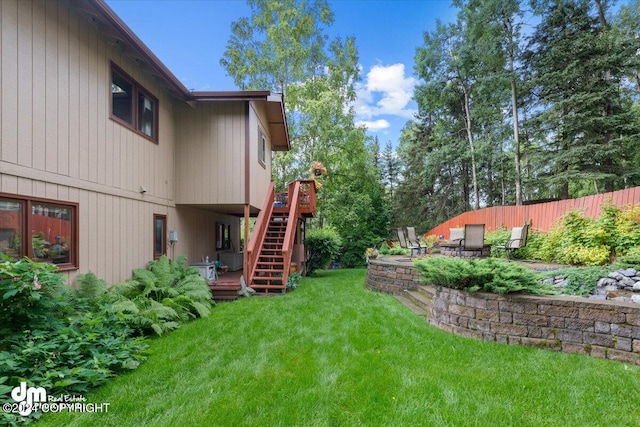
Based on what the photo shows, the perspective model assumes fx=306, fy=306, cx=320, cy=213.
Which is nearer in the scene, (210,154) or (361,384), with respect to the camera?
(361,384)

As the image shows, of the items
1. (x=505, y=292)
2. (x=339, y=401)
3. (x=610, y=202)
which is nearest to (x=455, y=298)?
(x=505, y=292)

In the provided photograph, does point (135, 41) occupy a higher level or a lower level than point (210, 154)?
higher

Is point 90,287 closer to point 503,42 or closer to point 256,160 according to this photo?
point 256,160

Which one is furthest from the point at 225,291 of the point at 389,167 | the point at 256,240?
the point at 389,167

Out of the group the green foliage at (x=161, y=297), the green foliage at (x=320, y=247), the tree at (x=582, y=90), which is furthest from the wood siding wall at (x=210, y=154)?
the tree at (x=582, y=90)

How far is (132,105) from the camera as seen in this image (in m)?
6.46

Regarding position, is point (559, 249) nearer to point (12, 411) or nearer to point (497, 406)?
point (497, 406)

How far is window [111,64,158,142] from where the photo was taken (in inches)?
239

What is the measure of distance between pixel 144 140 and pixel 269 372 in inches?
232

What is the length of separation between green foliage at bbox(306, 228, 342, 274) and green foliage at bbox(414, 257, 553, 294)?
7.90 m

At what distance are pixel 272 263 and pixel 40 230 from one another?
4.88 metres

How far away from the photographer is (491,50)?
15.0 meters

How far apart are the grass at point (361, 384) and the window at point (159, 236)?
3.36 m

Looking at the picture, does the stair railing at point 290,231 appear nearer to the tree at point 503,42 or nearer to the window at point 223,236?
the window at point 223,236
